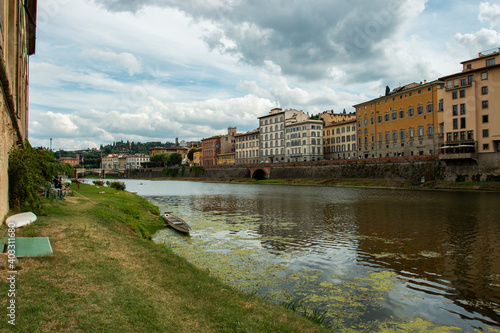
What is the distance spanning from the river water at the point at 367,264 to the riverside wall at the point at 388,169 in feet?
110

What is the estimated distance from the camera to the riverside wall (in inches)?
2207

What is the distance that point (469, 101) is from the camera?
190 feet

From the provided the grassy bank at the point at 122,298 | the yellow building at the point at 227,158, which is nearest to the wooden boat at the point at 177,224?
the grassy bank at the point at 122,298

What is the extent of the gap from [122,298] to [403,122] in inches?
3251

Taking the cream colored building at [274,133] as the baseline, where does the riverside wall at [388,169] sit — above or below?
below

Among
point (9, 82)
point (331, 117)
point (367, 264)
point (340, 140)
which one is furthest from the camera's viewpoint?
point (331, 117)

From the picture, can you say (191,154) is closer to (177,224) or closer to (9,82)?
(177,224)

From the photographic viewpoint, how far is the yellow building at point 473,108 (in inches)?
2156

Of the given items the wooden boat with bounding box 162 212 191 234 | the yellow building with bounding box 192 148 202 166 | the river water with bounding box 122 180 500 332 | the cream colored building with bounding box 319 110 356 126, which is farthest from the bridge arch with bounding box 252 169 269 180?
the wooden boat with bounding box 162 212 191 234

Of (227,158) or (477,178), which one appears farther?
(227,158)

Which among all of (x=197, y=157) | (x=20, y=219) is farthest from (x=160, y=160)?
(x=20, y=219)

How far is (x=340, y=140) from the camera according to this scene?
103 meters

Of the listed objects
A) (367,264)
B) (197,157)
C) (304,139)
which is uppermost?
(304,139)

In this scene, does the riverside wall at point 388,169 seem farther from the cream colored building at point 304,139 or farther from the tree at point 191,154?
the tree at point 191,154
